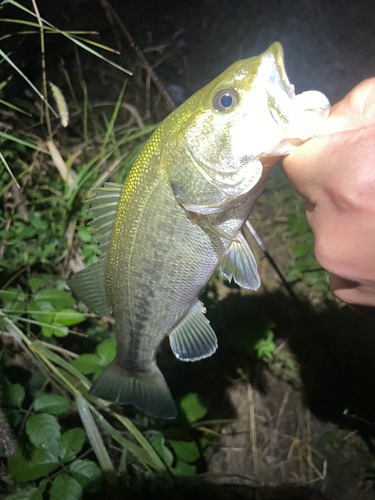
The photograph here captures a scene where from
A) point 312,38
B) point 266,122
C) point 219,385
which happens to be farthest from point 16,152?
point 312,38

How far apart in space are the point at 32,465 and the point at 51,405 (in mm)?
264

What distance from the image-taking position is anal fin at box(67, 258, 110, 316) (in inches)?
53.0

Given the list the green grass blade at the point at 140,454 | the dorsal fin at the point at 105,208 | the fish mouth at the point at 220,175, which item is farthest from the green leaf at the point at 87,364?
the fish mouth at the point at 220,175

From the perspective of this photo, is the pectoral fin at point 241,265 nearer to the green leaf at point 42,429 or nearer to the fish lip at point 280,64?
the fish lip at point 280,64

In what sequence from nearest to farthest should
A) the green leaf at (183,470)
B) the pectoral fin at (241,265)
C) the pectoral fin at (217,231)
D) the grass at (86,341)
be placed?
1. the pectoral fin at (217,231)
2. the pectoral fin at (241,265)
3. the grass at (86,341)
4. the green leaf at (183,470)

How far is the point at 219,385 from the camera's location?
7.63ft

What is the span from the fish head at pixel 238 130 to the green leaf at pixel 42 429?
4.48ft

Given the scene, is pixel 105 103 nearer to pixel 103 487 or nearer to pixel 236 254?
pixel 236 254

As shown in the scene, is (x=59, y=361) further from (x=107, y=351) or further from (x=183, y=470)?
(x=183, y=470)

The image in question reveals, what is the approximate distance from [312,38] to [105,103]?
7.51 ft

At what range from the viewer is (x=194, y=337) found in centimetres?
134

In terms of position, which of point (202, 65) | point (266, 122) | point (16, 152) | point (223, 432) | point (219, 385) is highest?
point (202, 65)

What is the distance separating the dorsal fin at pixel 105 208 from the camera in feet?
3.96

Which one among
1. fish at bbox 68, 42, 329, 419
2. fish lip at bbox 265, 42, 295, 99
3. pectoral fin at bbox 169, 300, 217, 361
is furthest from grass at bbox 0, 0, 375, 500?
fish lip at bbox 265, 42, 295, 99
